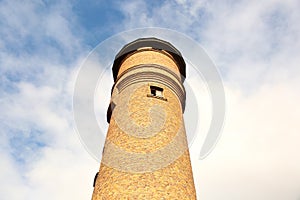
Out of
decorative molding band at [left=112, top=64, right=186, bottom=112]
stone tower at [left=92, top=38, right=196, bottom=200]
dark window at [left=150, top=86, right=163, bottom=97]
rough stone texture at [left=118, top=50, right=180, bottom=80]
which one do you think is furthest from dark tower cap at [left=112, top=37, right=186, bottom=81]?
dark window at [left=150, top=86, right=163, bottom=97]

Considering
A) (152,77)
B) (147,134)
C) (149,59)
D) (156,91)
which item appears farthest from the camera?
(149,59)

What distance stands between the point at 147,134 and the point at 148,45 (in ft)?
15.3

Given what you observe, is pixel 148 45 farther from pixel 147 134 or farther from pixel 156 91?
pixel 147 134

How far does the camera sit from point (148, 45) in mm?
11977

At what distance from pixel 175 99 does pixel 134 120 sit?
2.04 meters

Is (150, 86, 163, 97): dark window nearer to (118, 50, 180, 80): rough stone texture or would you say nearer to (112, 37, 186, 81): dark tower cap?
(118, 50, 180, 80): rough stone texture

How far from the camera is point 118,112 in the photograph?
32.0ft

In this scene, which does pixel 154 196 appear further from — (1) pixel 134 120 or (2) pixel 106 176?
(1) pixel 134 120

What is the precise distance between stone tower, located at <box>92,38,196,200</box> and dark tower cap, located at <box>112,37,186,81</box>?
40 millimetres

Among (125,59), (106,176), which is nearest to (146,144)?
(106,176)

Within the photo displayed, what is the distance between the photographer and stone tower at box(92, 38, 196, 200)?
7.53m

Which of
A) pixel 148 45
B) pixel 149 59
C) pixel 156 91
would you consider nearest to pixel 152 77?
pixel 156 91

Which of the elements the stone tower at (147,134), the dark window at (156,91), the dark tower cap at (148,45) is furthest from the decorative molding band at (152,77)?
the dark tower cap at (148,45)

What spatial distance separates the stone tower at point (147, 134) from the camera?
7.53 metres
